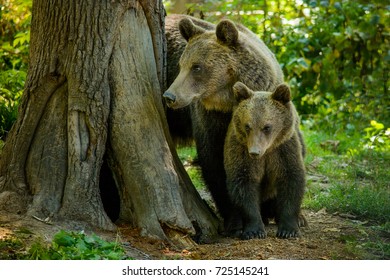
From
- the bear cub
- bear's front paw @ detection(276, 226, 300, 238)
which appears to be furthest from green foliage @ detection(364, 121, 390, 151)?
bear's front paw @ detection(276, 226, 300, 238)

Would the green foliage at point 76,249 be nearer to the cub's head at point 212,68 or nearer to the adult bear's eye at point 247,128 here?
the adult bear's eye at point 247,128

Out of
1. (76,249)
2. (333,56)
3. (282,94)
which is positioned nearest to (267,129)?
(282,94)

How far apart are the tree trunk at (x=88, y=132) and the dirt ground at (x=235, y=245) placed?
0.52 feet

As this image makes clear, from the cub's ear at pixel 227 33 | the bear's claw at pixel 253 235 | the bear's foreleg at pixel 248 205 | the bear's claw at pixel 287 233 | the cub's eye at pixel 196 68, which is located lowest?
the bear's claw at pixel 287 233

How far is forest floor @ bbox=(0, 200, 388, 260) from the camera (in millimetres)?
5781

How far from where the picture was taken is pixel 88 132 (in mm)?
6223

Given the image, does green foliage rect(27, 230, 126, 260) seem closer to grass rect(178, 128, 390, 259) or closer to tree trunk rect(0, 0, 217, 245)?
tree trunk rect(0, 0, 217, 245)

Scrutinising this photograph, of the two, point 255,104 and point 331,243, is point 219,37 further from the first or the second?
point 331,243

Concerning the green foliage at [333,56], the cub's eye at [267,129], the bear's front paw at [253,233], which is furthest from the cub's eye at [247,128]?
the green foliage at [333,56]

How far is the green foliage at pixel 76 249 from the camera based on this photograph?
524 cm

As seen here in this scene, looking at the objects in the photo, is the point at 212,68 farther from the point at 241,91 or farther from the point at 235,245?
the point at 235,245

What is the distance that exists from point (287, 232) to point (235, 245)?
0.62m

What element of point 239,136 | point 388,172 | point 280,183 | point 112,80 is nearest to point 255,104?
point 239,136

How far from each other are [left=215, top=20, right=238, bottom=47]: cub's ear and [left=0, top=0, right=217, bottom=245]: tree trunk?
900mm
